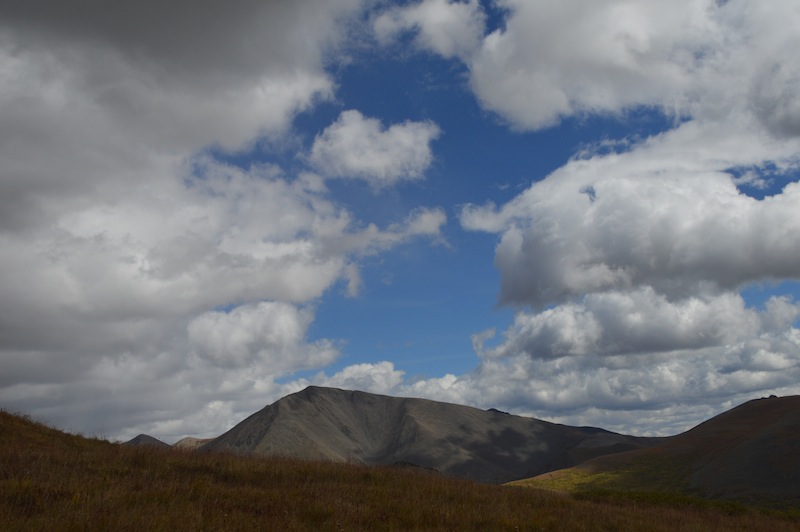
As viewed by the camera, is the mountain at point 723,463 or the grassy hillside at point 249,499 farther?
the mountain at point 723,463

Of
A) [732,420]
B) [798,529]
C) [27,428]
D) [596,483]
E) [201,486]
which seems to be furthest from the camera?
[732,420]

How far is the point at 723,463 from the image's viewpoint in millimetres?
115312

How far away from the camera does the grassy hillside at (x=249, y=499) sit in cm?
1089

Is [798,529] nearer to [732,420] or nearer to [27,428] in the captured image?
[27,428]

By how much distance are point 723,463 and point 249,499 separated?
125 m

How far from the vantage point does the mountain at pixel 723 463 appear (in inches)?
3868

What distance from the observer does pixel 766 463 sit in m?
105

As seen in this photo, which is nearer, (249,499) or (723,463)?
(249,499)

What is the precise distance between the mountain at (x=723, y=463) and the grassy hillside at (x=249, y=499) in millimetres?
88482

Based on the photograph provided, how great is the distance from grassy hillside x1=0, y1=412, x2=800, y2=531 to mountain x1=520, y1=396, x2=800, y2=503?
88.5 meters

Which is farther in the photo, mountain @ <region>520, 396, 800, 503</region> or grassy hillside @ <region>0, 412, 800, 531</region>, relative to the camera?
mountain @ <region>520, 396, 800, 503</region>

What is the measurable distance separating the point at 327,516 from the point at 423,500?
11.9 feet

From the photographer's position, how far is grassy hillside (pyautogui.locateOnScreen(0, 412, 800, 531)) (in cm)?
1089

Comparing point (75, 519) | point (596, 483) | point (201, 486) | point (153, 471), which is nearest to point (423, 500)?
point (201, 486)
